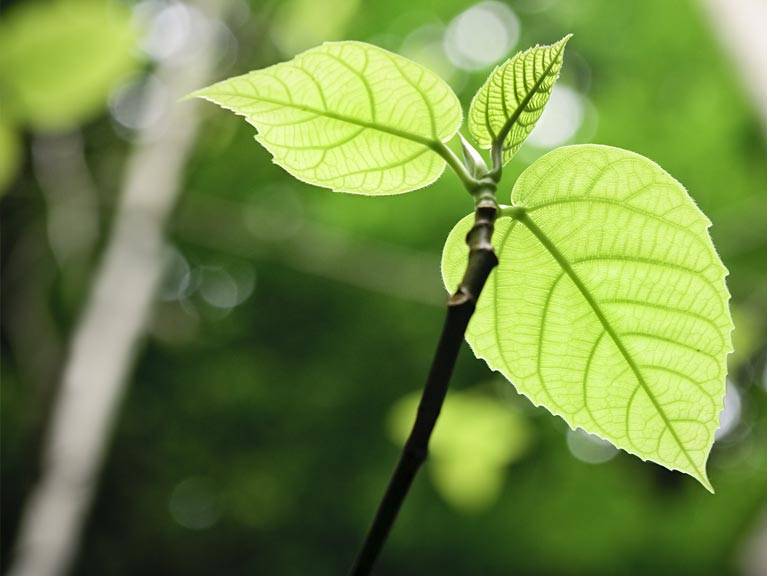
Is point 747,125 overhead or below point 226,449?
overhead

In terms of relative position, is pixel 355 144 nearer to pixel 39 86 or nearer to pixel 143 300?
pixel 39 86

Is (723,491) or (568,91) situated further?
(723,491)

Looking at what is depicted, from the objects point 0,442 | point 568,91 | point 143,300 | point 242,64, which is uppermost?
point 568,91

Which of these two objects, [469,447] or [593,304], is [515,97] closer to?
[593,304]

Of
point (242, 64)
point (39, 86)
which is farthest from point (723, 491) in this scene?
point (39, 86)

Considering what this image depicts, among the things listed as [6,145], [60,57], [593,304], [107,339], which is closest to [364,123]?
[593,304]

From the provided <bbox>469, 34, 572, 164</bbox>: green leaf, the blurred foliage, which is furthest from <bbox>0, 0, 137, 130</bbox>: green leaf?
<bbox>469, 34, 572, 164</bbox>: green leaf

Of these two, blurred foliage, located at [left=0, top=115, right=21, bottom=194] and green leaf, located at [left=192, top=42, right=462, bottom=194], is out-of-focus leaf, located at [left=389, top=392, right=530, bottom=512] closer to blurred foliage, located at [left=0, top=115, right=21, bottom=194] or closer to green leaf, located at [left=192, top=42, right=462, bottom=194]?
blurred foliage, located at [left=0, top=115, right=21, bottom=194]

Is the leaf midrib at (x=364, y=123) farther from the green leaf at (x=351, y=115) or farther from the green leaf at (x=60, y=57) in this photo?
the green leaf at (x=60, y=57)
